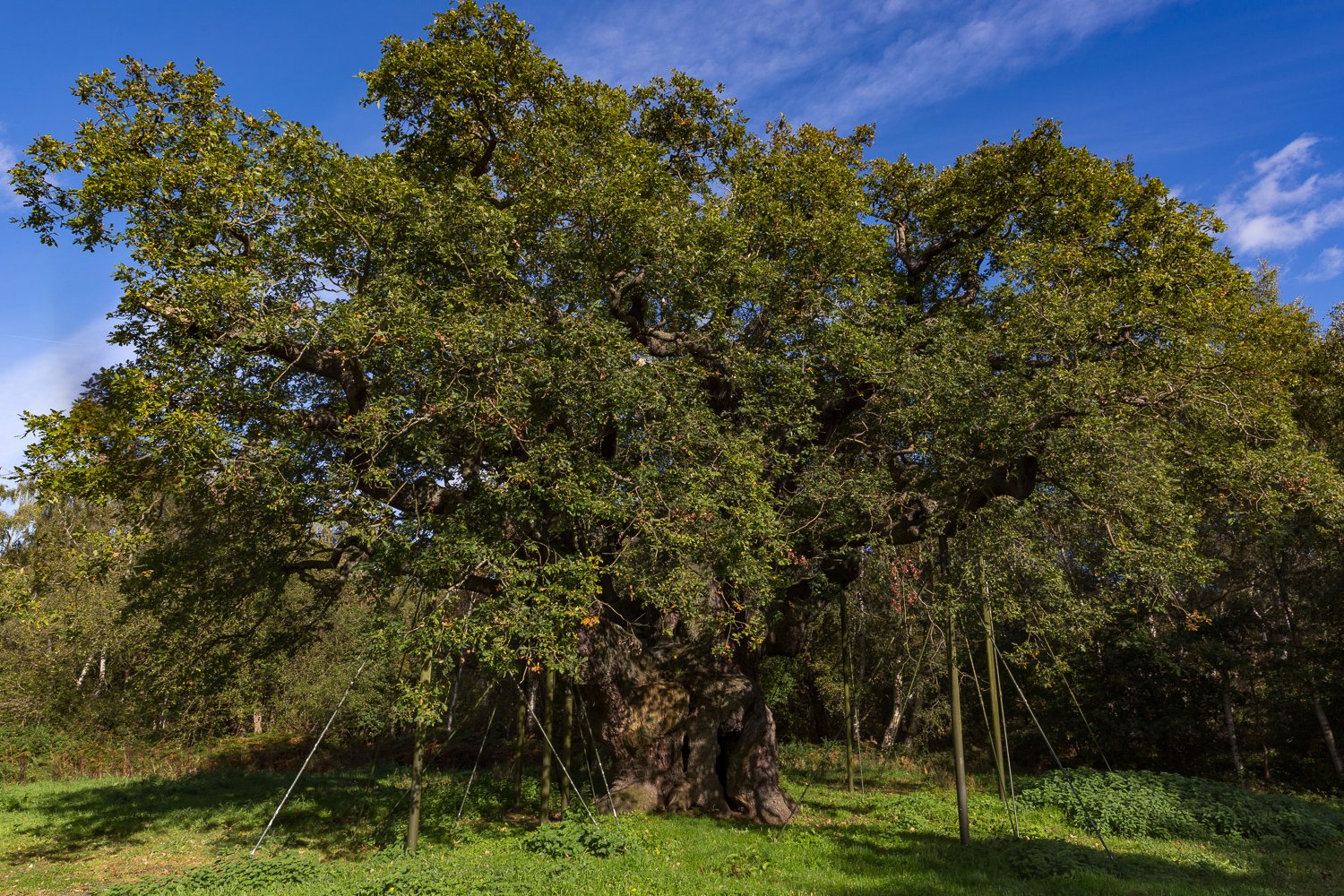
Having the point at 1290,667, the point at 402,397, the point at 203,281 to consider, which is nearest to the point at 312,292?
the point at 203,281

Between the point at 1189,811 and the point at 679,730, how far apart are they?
28.4 ft

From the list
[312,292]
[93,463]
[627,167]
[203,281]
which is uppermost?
[627,167]

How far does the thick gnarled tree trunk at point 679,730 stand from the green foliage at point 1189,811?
17.0ft

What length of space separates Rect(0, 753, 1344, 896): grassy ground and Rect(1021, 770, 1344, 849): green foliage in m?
0.40

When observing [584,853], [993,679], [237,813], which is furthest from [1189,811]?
[237,813]

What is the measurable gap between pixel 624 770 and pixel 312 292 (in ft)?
31.4

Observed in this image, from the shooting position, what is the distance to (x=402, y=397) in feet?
29.3

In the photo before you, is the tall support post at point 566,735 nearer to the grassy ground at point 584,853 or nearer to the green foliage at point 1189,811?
the grassy ground at point 584,853

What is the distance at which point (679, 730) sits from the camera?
13609mm

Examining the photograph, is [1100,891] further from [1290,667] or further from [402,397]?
[1290,667]

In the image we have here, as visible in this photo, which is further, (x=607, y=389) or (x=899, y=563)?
(x=899, y=563)

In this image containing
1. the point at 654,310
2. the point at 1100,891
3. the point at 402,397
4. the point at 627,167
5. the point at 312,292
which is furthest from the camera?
the point at 654,310

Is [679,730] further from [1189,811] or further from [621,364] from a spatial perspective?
[1189,811]

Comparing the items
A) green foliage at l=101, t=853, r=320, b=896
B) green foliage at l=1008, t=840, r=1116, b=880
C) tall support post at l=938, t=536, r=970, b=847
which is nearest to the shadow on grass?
green foliage at l=101, t=853, r=320, b=896
